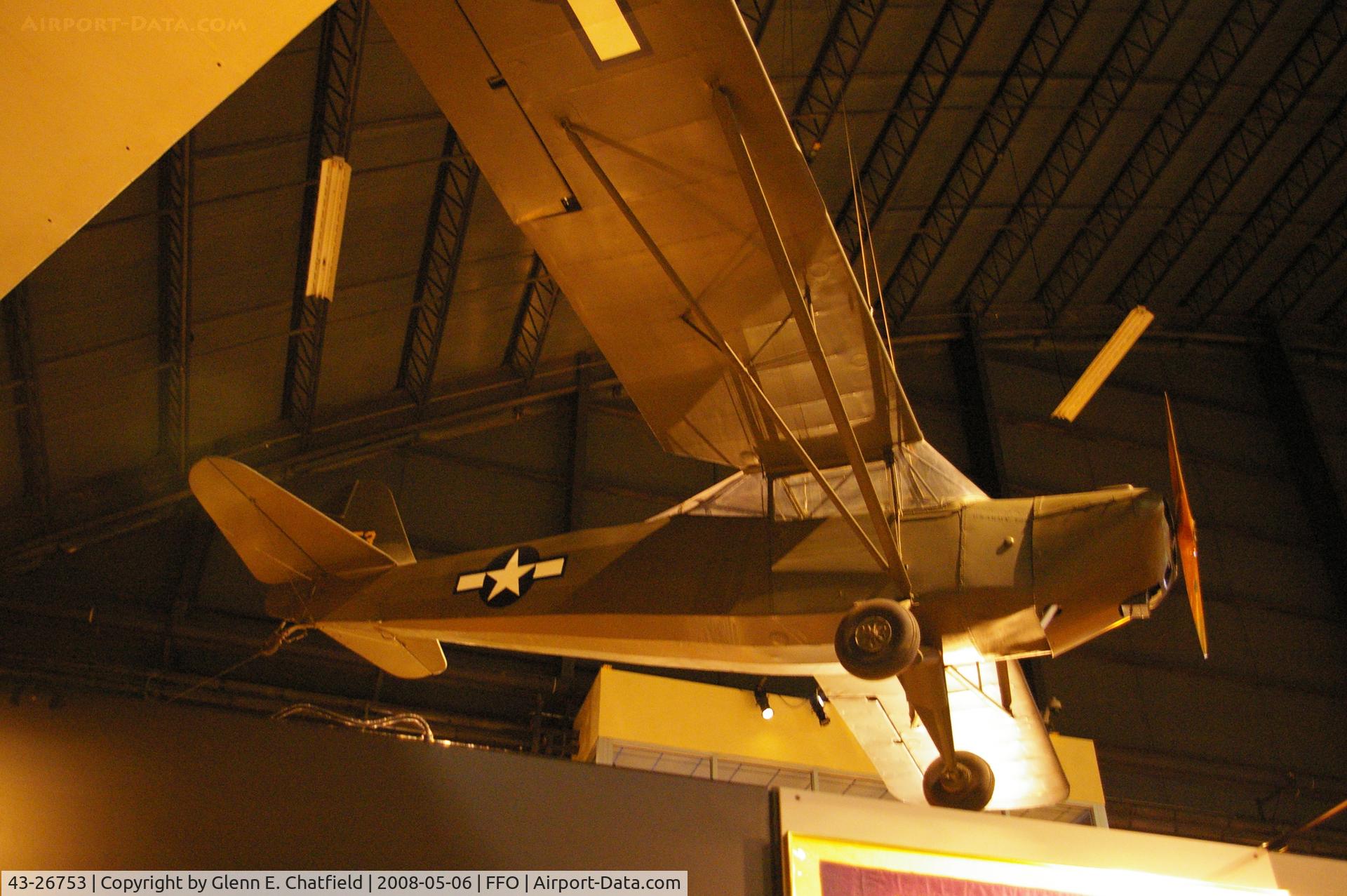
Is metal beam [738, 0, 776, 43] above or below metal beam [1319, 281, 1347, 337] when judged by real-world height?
below

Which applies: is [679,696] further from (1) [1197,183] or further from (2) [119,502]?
(1) [1197,183]

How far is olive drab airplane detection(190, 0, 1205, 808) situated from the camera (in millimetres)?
5023

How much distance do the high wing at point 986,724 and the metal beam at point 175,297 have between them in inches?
264

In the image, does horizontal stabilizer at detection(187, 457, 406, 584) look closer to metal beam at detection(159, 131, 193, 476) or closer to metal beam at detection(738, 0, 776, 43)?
metal beam at detection(159, 131, 193, 476)

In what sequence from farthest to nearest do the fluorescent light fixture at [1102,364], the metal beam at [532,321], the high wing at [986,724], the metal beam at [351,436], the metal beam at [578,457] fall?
the metal beam at [578,457] → the metal beam at [532,321] → the fluorescent light fixture at [1102,364] → the metal beam at [351,436] → the high wing at [986,724]

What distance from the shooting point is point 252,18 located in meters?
1.97

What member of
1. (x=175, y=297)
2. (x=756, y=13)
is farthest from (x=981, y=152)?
(x=175, y=297)

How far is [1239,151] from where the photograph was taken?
53.0ft

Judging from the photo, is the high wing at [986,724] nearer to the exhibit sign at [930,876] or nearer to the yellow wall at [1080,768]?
the exhibit sign at [930,876]

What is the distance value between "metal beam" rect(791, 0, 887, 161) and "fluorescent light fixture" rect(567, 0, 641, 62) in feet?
25.5

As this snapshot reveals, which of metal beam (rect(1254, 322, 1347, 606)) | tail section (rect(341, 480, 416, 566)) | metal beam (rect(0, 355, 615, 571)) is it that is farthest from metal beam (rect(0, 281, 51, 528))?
metal beam (rect(1254, 322, 1347, 606))

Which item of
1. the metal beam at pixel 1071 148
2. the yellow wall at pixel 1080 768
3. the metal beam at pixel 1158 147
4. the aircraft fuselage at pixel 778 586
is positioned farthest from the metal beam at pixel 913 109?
the aircraft fuselage at pixel 778 586

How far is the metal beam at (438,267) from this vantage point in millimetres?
11812

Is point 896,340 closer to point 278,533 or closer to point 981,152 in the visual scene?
point 981,152
